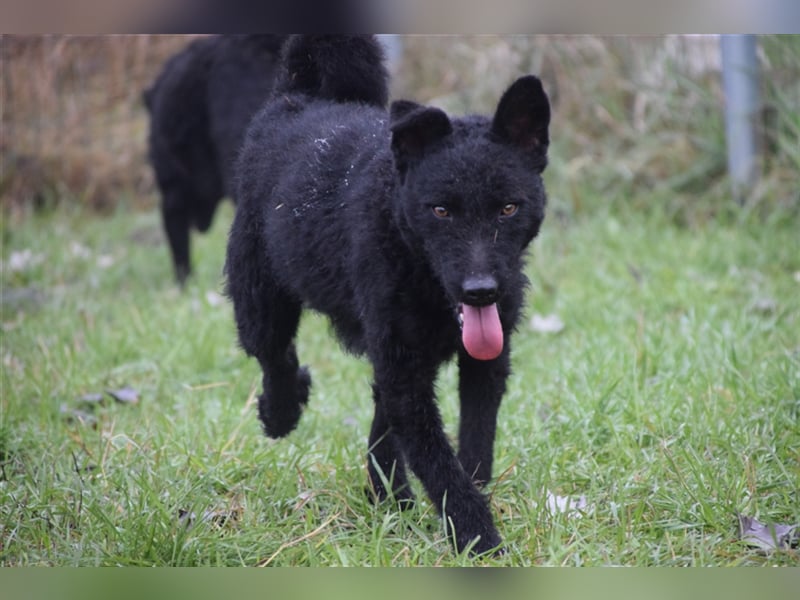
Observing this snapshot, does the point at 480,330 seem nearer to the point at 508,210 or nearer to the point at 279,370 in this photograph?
the point at 508,210

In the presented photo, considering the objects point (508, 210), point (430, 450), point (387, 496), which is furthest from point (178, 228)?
point (508, 210)

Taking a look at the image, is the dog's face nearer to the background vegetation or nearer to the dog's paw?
the dog's paw

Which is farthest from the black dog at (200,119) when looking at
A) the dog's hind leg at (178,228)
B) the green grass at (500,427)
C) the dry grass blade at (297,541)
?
the dry grass blade at (297,541)

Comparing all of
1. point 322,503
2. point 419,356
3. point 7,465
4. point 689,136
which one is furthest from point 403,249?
point 689,136

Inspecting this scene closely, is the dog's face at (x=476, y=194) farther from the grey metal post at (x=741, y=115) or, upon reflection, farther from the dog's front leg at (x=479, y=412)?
the grey metal post at (x=741, y=115)

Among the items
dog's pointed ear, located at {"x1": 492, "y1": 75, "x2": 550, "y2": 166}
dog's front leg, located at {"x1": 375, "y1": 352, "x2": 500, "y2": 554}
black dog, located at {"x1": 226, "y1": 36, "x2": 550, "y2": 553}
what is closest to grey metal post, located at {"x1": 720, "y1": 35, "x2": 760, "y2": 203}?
black dog, located at {"x1": 226, "y1": 36, "x2": 550, "y2": 553}

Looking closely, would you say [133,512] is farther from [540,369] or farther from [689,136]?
[689,136]

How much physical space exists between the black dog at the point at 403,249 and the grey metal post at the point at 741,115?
384 cm

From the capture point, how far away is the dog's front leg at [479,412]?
346 centimetres

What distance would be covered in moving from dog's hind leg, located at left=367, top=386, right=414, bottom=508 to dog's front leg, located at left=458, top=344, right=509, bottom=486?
0.83 ft

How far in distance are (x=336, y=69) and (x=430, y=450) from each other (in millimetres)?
1642

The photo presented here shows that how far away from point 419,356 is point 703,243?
401cm

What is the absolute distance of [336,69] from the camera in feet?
13.5

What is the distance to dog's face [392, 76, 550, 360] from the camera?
305 centimetres
